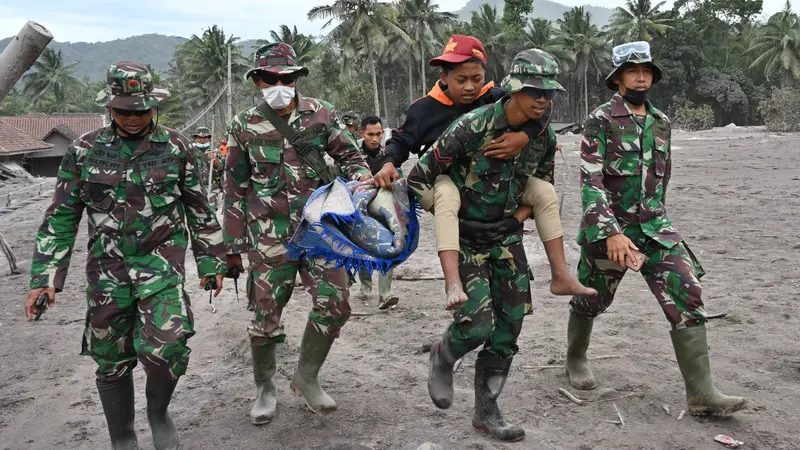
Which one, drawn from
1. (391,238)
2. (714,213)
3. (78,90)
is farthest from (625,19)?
(78,90)

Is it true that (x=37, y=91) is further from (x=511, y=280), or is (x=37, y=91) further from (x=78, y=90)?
(x=511, y=280)

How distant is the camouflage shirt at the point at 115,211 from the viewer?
12.6 feet

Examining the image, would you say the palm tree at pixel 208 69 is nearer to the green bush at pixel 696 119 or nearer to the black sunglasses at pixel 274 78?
the green bush at pixel 696 119

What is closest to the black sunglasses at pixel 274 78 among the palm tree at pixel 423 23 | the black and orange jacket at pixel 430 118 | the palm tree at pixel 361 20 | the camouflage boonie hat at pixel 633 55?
the black and orange jacket at pixel 430 118

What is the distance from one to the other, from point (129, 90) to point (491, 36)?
57.7 metres

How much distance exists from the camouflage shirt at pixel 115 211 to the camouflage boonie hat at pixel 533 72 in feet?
6.49

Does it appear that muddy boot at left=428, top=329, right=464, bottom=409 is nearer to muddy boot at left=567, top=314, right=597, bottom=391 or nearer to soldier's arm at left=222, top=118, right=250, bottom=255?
Answer: muddy boot at left=567, top=314, right=597, bottom=391

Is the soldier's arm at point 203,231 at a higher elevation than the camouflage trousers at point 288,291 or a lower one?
higher

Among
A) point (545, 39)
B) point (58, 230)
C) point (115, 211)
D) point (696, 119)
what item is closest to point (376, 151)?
point (115, 211)

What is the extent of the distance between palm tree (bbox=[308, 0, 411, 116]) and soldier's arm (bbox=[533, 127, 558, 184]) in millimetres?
41521

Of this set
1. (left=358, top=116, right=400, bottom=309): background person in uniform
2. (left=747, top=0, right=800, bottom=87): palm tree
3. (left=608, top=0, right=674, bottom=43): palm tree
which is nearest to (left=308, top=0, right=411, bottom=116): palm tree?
(left=608, top=0, right=674, bottom=43): palm tree

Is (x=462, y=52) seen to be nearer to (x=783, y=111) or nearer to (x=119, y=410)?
(x=119, y=410)

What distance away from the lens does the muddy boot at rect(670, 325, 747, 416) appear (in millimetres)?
4098

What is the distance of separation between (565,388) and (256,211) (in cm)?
248
